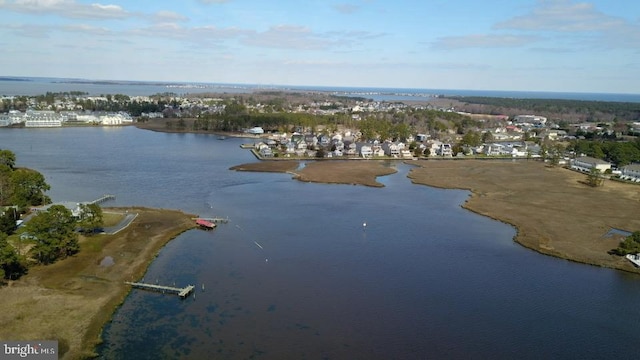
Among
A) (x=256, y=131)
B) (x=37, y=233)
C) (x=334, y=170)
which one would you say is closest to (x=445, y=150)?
(x=334, y=170)

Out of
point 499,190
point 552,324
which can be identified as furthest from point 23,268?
point 499,190

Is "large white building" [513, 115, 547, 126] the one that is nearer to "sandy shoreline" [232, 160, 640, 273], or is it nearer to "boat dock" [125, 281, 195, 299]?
"sandy shoreline" [232, 160, 640, 273]

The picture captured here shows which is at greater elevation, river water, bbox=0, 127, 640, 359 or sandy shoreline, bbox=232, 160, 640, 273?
sandy shoreline, bbox=232, 160, 640, 273

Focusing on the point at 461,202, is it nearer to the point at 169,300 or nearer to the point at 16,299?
the point at 169,300

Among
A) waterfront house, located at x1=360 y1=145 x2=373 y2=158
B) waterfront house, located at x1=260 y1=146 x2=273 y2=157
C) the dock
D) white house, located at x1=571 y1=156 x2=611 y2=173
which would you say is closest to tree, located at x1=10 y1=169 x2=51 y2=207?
the dock

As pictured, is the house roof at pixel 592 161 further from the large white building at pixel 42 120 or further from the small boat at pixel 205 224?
the large white building at pixel 42 120

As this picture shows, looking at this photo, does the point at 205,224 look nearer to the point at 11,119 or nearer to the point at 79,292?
the point at 79,292

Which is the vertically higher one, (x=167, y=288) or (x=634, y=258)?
(x=634, y=258)
